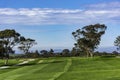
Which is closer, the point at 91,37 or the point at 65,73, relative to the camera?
the point at 65,73

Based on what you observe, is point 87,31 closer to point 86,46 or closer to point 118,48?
point 86,46

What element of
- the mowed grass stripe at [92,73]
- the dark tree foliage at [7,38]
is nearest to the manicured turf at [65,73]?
the mowed grass stripe at [92,73]

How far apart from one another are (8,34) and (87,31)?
3366cm

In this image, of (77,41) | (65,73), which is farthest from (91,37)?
(65,73)

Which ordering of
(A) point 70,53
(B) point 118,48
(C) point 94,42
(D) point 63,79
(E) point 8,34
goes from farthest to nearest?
(A) point 70,53, (B) point 118,48, (C) point 94,42, (E) point 8,34, (D) point 63,79

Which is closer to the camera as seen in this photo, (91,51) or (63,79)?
(63,79)

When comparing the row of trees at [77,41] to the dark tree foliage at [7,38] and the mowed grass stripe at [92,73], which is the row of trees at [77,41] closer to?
the dark tree foliage at [7,38]

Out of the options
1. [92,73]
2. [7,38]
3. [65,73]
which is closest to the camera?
[92,73]

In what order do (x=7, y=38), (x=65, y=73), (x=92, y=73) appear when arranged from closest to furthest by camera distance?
(x=92, y=73) → (x=65, y=73) → (x=7, y=38)

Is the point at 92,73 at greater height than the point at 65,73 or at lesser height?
lesser

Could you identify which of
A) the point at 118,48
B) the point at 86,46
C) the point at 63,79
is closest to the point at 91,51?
the point at 86,46

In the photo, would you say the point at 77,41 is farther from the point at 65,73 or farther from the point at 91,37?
the point at 65,73

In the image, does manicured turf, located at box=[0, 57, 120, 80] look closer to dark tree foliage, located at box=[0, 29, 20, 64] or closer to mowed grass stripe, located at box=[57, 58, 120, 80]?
mowed grass stripe, located at box=[57, 58, 120, 80]

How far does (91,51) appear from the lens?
4601 inches
